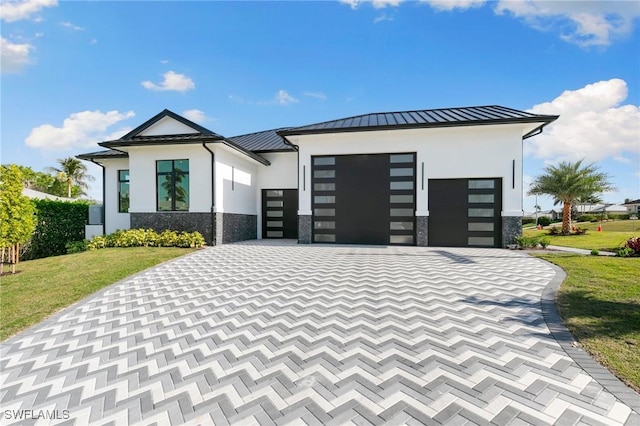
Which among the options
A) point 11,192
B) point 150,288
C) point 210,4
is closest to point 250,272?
point 150,288

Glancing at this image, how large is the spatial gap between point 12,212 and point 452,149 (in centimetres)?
1621

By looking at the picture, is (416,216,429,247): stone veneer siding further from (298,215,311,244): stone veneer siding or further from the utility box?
the utility box

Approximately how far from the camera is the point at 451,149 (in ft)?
38.3

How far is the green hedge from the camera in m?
12.5

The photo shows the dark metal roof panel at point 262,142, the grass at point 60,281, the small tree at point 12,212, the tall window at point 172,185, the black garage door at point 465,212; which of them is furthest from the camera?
the dark metal roof panel at point 262,142

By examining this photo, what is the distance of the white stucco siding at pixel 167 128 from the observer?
12.7 m

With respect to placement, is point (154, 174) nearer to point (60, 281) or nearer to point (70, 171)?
point (60, 281)

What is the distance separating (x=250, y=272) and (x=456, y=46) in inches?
482

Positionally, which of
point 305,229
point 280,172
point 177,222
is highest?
point 280,172

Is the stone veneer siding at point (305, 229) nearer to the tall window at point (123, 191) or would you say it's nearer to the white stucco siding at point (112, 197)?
the white stucco siding at point (112, 197)

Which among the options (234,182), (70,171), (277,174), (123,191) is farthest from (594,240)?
(70,171)

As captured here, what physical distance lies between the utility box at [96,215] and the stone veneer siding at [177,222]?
3.66 m

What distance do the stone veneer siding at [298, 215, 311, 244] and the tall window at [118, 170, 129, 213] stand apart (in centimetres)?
977

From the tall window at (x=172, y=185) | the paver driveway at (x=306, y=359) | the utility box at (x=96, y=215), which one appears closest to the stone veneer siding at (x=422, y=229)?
the paver driveway at (x=306, y=359)
